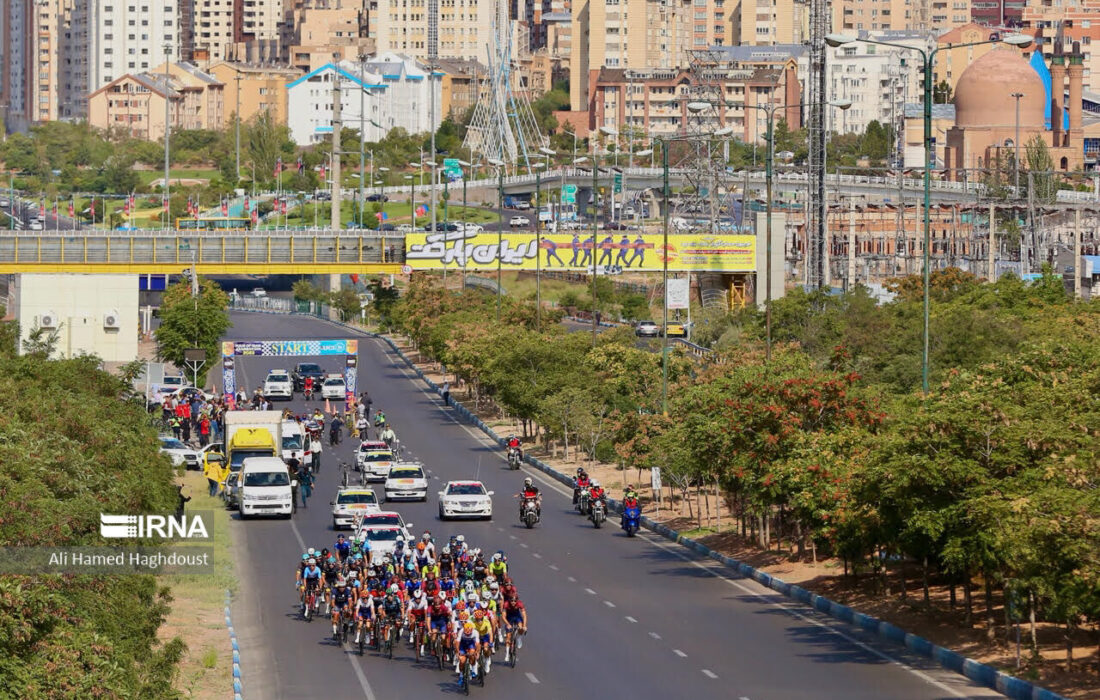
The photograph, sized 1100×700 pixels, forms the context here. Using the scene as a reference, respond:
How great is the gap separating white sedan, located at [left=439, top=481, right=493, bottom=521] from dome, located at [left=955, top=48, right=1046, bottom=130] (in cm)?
14047

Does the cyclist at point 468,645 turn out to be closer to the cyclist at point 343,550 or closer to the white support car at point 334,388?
the cyclist at point 343,550

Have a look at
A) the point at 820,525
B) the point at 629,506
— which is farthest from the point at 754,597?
the point at 629,506

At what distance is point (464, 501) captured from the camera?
1970 inches

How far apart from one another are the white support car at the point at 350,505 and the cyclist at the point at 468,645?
1742 cm

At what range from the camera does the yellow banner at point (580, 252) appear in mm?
108562

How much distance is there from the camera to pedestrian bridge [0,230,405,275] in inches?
4134

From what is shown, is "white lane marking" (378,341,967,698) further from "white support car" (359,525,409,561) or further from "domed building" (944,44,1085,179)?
"domed building" (944,44,1085,179)

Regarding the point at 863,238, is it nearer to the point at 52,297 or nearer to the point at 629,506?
the point at 52,297

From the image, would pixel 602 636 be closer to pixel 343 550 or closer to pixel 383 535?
pixel 343 550

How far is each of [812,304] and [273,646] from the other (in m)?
59.7

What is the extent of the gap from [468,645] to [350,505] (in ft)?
62.4

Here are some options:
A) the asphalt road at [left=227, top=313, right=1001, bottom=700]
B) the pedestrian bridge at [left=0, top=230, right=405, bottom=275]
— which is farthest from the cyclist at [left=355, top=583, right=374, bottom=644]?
the pedestrian bridge at [left=0, top=230, right=405, bottom=275]

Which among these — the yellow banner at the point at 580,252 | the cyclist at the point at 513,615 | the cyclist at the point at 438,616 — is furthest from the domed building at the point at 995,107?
the cyclist at the point at 438,616

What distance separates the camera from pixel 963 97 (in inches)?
7352
